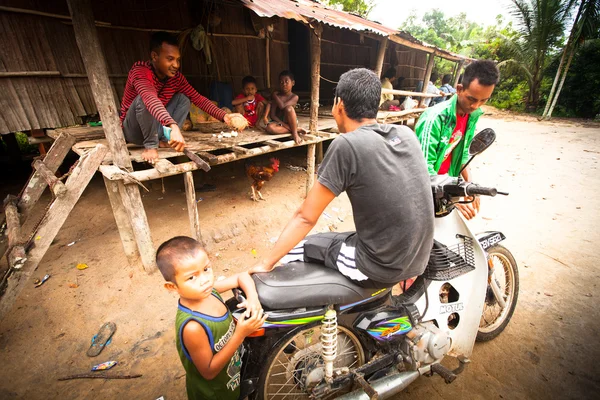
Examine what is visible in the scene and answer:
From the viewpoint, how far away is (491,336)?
269cm

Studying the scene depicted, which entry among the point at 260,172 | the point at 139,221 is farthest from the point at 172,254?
the point at 260,172

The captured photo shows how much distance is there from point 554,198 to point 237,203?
6.91m

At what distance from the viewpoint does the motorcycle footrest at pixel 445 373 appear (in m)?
1.95

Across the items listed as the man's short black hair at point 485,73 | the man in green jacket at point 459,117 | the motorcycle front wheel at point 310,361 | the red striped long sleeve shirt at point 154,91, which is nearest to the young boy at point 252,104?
the red striped long sleeve shirt at point 154,91

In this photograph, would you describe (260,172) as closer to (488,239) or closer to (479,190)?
(488,239)

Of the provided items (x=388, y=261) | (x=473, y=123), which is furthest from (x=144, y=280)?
(x=473, y=123)

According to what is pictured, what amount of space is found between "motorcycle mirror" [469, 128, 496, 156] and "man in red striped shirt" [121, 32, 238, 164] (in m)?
2.71

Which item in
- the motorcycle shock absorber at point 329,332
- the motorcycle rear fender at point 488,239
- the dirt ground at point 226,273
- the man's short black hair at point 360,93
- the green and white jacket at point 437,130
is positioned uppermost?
the man's short black hair at point 360,93

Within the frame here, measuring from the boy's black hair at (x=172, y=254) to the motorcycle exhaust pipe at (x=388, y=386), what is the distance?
1.45 m

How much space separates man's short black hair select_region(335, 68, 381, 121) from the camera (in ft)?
5.06

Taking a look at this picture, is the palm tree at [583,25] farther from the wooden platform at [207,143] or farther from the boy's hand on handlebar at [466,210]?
the boy's hand on handlebar at [466,210]

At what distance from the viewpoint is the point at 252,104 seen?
5.73 meters

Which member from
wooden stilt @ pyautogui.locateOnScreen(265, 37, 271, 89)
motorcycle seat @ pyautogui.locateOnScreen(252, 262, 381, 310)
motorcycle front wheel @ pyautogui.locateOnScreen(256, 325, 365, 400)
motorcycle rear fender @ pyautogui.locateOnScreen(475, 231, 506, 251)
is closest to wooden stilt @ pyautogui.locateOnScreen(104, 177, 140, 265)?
motorcycle seat @ pyautogui.locateOnScreen(252, 262, 381, 310)

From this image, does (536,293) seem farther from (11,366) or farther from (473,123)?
(11,366)
